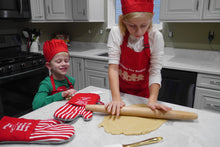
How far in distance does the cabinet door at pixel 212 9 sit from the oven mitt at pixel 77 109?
1.45 meters

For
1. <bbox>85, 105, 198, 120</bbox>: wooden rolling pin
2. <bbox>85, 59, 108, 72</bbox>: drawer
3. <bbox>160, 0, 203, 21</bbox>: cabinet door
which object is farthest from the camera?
<bbox>85, 59, 108, 72</bbox>: drawer

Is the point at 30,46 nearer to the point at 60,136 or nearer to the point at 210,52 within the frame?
the point at 60,136

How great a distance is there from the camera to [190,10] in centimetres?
174

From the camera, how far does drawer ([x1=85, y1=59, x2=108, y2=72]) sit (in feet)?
7.44

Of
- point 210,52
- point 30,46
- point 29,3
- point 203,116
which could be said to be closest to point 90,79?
point 30,46

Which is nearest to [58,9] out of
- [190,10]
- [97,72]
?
[97,72]

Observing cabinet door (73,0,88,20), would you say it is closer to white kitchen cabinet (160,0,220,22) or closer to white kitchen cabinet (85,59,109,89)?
white kitchen cabinet (85,59,109,89)

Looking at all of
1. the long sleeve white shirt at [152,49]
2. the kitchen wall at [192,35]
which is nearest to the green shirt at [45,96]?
the long sleeve white shirt at [152,49]

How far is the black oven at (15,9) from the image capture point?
1.88 metres

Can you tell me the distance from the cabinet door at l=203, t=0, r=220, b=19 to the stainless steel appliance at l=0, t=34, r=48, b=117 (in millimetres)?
1865

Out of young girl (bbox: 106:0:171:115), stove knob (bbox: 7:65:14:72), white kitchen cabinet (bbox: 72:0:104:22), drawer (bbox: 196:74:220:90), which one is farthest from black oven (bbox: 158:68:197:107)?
stove knob (bbox: 7:65:14:72)

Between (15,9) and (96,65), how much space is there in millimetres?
1156

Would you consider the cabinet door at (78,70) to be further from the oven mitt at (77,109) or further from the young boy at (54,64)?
the oven mitt at (77,109)

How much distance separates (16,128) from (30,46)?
6.86 ft
